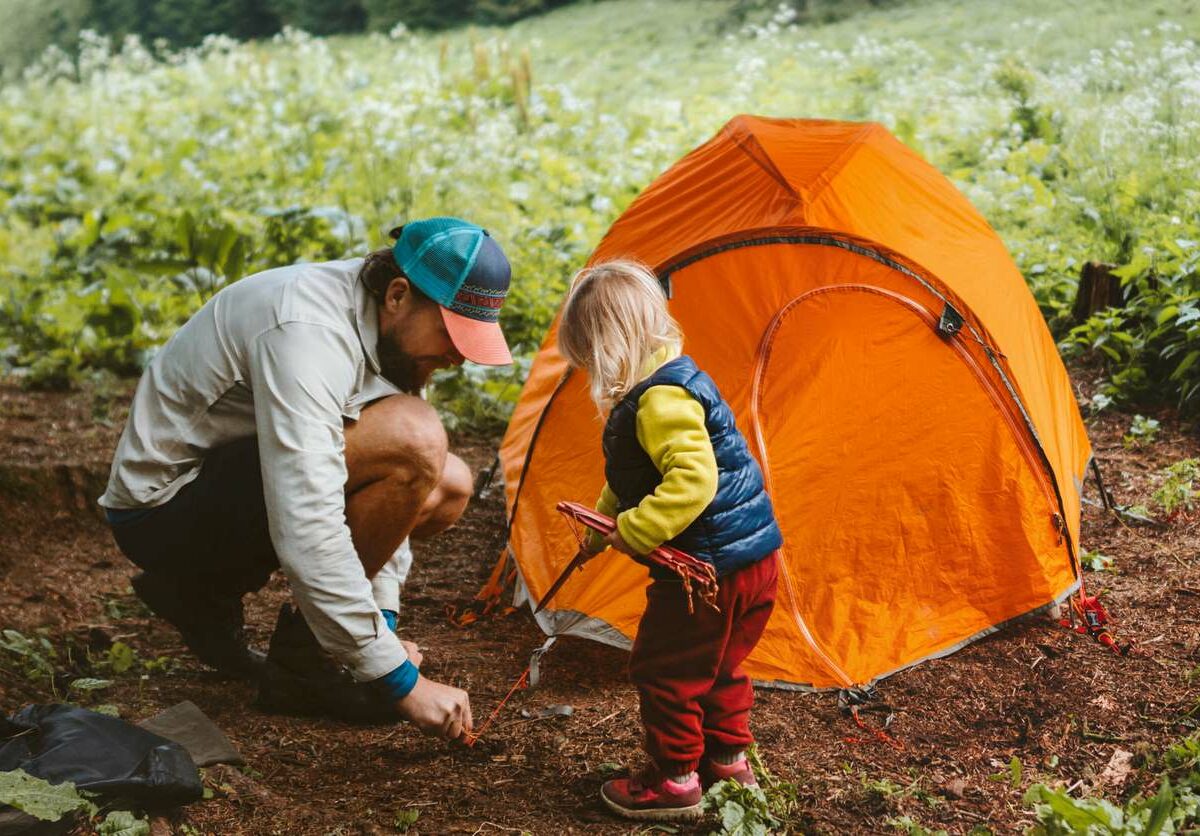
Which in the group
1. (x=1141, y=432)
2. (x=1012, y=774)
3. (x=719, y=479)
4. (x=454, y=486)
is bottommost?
(x=1141, y=432)

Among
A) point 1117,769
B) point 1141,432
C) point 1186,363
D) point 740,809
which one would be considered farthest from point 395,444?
point 1186,363

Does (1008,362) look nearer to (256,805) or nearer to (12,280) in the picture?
(256,805)

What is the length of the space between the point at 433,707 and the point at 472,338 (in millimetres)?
844

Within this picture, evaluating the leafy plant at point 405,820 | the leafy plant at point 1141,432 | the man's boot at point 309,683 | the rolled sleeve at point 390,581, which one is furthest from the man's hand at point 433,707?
the leafy plant at point 1141,432

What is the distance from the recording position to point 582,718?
2.94 meters

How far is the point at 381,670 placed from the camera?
2.29m

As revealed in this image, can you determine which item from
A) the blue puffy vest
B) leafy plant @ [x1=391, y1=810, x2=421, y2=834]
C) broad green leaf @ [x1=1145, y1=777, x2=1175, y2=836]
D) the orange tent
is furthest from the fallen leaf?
leafy plant @ [x1=391, y1=810, x2=421, y2=834]

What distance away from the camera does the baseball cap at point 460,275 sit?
2525 mm

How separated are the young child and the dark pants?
2.94 ft

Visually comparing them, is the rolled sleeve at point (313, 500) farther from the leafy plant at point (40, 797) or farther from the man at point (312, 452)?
the leafy plant at point (40, 797)

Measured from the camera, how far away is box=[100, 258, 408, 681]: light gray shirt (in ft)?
7.57

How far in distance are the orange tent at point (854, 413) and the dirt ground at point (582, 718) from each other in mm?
188

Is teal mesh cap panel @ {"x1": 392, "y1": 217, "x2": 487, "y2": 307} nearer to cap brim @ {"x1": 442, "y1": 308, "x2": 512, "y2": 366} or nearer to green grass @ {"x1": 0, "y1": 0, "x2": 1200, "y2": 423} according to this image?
cap brim @ {"x1": 442, "y1": 308, "x2": 512, "y2": 366}

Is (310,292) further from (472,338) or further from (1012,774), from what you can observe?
(1012,774)
